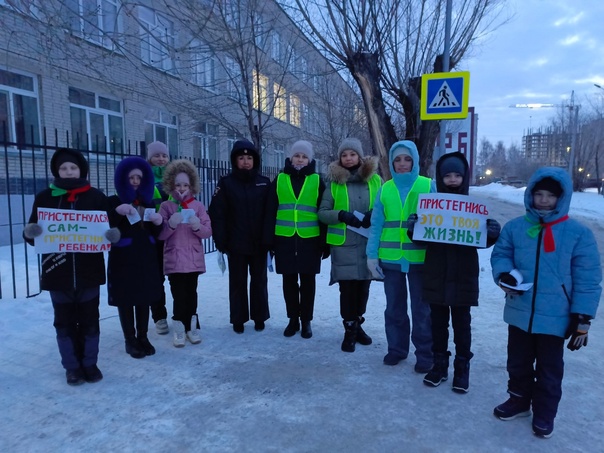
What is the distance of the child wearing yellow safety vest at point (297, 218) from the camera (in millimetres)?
4242

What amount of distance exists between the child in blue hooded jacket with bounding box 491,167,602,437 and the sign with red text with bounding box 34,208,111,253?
2957mm

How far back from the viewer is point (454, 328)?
3.26m

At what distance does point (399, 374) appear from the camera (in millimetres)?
3543

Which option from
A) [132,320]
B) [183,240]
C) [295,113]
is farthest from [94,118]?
[132,320]

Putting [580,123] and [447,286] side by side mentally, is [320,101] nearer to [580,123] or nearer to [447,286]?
[447,286]

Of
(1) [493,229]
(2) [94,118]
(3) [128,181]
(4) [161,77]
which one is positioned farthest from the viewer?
(4) [161,77]

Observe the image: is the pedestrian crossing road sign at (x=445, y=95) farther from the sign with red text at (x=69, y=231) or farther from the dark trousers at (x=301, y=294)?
the sign with red text at (x=69, y=231)

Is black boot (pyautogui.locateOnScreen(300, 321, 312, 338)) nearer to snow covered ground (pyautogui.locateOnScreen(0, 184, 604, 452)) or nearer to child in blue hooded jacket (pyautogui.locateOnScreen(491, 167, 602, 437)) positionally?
snow covered ground (pyautogui.locateOnScreen(0, 184, 604, 452))

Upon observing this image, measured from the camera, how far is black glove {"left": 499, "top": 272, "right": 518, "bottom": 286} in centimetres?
272

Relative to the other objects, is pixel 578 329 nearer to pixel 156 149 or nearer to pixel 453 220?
pixel 453 220

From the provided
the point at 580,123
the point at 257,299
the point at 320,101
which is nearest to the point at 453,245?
the point at 257,299

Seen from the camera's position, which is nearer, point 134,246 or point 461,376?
point 461,376

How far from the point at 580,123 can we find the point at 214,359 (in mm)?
52678

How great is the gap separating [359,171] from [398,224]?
28.8 inches
